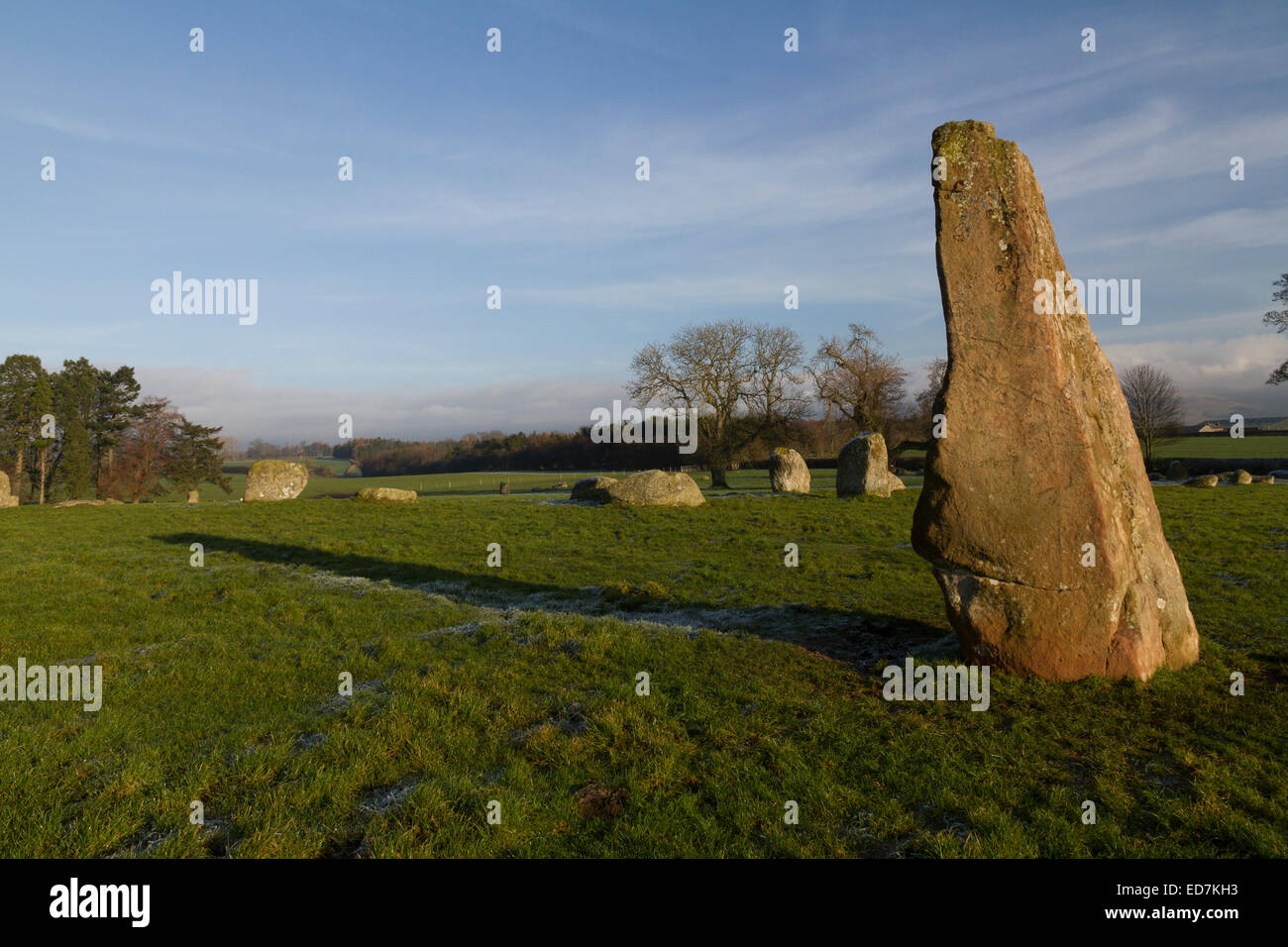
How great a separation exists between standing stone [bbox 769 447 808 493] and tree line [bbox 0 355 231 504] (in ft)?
162

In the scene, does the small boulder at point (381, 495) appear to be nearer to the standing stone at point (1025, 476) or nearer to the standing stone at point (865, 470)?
the standing stone at point (865, 470)

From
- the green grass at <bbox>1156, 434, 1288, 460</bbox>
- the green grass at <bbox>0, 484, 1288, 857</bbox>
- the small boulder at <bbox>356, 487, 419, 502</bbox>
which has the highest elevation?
the green grass at <bbox>1156, 434, 1288, 460</bbox>

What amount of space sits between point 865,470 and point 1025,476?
68.2 feet

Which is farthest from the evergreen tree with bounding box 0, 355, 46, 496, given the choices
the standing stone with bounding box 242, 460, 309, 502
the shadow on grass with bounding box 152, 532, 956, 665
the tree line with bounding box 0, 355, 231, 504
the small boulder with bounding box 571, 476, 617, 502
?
the shadow on grass with bounding box 152, 532, 956, 665

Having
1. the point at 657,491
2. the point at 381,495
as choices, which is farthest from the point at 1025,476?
the point at 381,495

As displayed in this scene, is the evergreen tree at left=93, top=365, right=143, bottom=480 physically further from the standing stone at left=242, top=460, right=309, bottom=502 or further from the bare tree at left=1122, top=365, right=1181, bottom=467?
the bare tree at left=1122, top=365, right=1181, bottom=467

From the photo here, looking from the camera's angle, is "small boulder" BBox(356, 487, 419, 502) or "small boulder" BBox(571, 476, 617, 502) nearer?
"small boulder" BBox(571, 476, 617, 502)

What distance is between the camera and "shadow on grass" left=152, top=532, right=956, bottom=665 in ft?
28.8

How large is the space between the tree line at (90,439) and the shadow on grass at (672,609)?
47.4 meters
